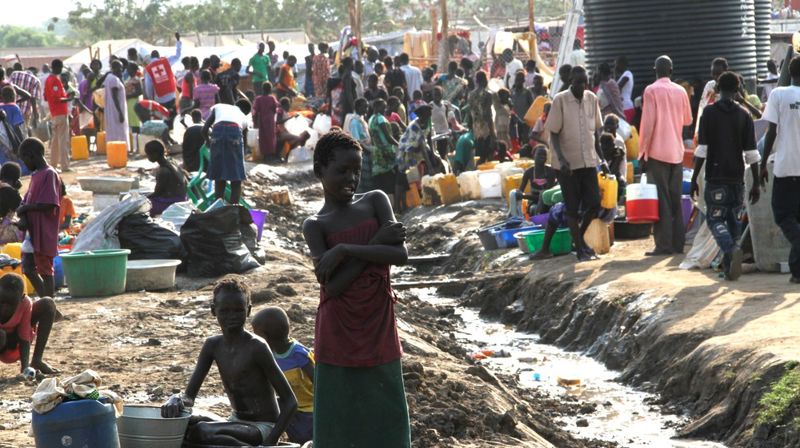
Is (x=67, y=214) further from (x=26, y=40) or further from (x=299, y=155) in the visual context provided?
(x=26, y=40)

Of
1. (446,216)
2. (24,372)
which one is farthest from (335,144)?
(446,216)

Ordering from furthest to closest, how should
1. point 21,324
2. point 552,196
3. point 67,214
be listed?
point 67,214, point 552,196, point 21,324

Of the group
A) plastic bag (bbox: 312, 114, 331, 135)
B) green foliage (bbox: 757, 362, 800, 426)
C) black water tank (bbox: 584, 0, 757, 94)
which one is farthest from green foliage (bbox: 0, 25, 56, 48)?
green foliage (bbox: 757, 362, 800, 426)

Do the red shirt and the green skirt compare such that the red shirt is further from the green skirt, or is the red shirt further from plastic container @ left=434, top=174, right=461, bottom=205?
the green skirt

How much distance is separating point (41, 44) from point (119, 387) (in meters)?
100

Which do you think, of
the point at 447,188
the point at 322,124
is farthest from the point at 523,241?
the point at 322,124

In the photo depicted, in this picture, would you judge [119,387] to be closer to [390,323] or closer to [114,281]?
[390,323]

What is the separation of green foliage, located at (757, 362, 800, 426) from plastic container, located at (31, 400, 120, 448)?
3.73 metres

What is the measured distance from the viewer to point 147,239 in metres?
12.4

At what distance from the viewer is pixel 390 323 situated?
483cm

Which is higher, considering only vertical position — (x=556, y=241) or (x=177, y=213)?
(x=177, y=213)

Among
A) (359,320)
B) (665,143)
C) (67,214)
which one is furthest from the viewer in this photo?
(67,214)

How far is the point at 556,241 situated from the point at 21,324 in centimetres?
641

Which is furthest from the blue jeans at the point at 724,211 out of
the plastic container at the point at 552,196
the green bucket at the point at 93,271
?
the green bucket at the point at 93,271
